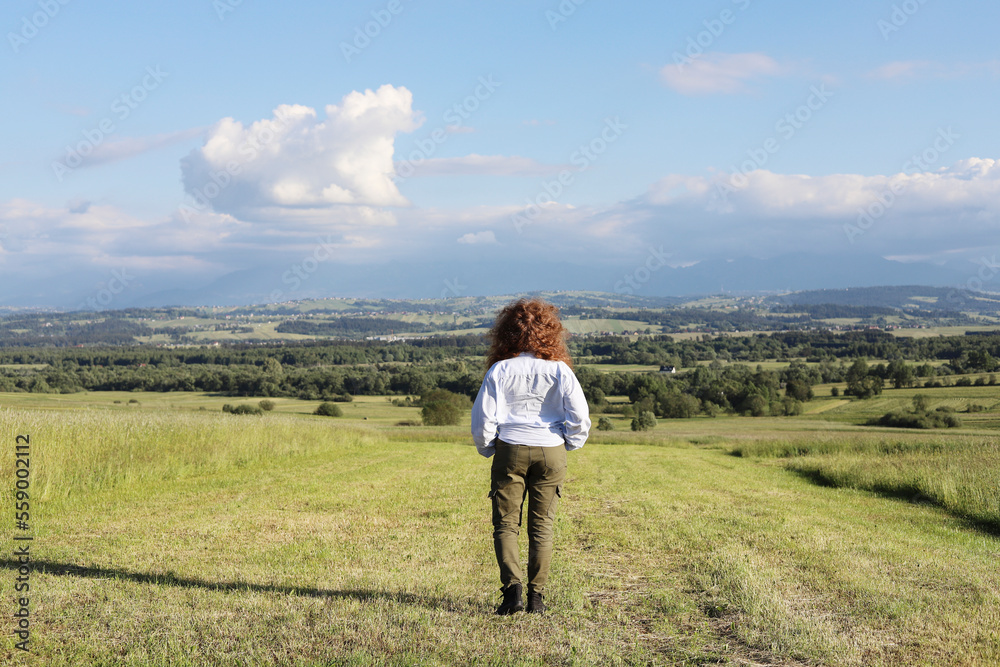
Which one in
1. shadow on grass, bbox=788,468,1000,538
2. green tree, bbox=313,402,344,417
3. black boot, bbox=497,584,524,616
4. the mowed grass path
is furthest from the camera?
green tree, bbox=313,402,344,417

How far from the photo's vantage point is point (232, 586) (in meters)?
6.59

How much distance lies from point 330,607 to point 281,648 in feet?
3.27

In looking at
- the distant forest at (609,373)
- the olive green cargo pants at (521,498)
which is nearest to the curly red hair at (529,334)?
the olive green cargo pants at (521,498)

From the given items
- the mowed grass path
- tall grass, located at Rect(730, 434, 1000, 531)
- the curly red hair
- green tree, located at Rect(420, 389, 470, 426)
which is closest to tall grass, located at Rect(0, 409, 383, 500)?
the mowed grass path

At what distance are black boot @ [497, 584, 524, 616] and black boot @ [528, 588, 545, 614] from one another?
92mm

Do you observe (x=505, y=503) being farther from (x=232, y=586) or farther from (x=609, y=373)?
(x=609, y=373)

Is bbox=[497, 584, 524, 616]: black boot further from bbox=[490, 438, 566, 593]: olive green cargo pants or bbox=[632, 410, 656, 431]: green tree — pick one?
bbox=[632, 410, 656, 431]: green tree

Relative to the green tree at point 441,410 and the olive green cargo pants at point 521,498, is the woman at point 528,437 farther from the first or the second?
the green tree at point 441,410

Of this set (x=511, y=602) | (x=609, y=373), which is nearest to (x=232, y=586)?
(x=511, y=602)

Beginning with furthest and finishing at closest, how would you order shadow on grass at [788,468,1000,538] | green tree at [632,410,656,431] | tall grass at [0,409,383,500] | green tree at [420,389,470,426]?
1. green tree at [632,410,656,431]
2. green tree at [420,389,470,426]
3. tall grass at [0,409,383,500]
4. shadow on grass at [788,468,1000,538]

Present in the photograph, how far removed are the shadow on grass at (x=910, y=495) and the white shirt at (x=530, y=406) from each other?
8.79 metres

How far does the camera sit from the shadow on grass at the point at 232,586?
→ 612cm

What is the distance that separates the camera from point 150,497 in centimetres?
1248

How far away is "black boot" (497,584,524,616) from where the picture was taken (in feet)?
19.0
